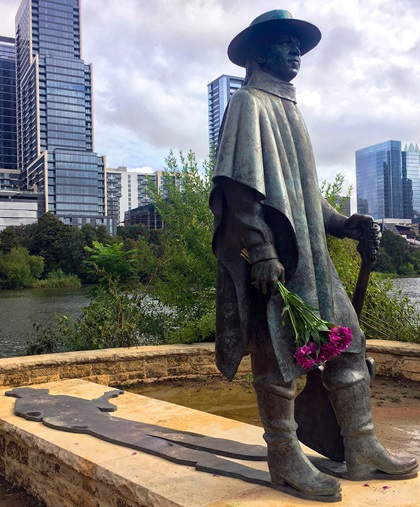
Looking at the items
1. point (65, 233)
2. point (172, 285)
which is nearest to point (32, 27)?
point (65, 233)

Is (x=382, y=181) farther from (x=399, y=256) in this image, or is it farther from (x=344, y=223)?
(x=344, y=223)

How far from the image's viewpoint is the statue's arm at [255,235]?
2422mm

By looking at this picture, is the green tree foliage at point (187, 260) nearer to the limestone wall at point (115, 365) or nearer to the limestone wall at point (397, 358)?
the limestone wall at point (115, 365)

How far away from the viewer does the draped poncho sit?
253 centimetres

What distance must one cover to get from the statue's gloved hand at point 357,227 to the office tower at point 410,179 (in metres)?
32.7

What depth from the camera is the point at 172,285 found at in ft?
29.0

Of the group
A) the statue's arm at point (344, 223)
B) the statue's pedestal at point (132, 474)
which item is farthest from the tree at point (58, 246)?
the statue's arm at point (344, 223)

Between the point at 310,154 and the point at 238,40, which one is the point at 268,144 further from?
the point at 238,40

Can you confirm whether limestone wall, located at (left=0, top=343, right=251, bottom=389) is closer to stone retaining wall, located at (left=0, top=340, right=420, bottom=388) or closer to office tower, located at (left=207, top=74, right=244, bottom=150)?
stone retaining wall, located at (left=0, top=340, right=420, bottom=388)

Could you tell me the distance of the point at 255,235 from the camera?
98.0 inches

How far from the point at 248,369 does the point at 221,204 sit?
182 inches

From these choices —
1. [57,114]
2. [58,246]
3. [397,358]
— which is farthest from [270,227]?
[57,114]

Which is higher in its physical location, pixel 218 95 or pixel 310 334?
pixel 218 95

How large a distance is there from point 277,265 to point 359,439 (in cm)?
94
